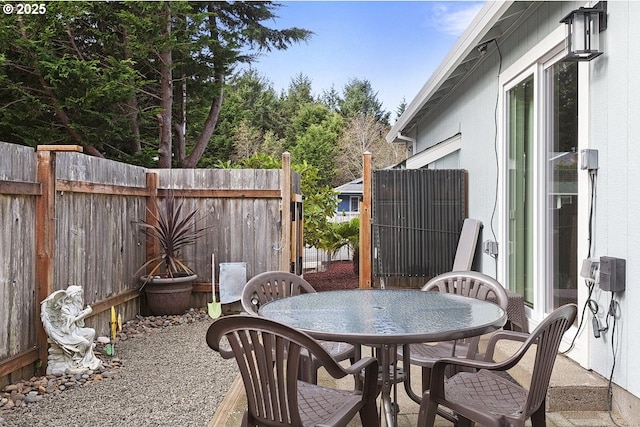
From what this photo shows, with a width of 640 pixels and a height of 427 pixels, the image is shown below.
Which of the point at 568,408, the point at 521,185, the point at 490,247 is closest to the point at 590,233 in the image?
the point at 568,408

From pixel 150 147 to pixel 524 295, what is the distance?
9149 mm

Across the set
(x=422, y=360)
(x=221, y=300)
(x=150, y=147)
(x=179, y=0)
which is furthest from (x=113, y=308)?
(x=150, y=147)

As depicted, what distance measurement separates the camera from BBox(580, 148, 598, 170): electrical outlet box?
3.09 metres

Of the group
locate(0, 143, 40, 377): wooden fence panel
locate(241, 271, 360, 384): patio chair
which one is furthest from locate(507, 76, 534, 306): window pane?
locate(0, 143, 40, 377): wooden fence panel

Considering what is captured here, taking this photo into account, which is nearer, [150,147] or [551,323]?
[551,323]

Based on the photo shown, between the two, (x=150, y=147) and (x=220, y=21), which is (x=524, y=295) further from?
(x=220, y=21)

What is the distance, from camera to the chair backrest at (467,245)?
5529 millimetres

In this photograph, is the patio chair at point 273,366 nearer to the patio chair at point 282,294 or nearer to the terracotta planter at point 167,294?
the patio chair at point 282,294

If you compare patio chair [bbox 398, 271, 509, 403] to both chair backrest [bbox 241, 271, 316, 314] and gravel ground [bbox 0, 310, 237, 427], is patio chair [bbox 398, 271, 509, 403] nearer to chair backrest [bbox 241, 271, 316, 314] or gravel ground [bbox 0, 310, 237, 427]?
chair backrest [bbox 241, 271, 316, 314]

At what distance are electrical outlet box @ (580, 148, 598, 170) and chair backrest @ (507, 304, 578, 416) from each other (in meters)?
1.42

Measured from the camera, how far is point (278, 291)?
3.20 m

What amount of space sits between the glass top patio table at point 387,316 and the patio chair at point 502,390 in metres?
0.16

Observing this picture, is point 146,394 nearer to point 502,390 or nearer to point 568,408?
point 502,390

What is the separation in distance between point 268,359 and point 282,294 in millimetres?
1425
